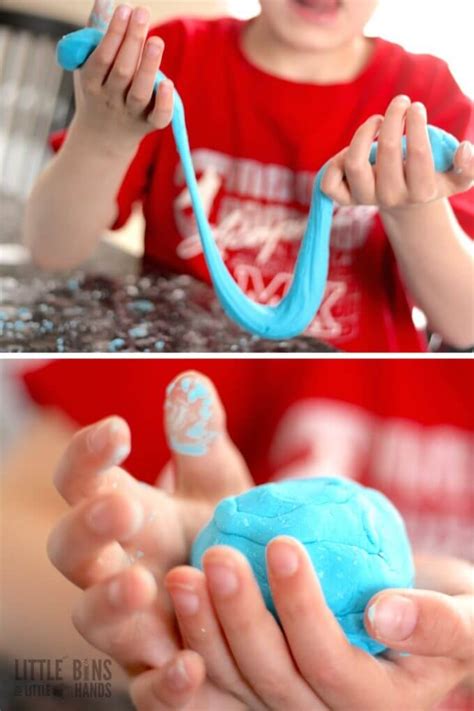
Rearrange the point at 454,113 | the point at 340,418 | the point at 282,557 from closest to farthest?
the point at 282,557, the point at 454,113, the point at 340,418

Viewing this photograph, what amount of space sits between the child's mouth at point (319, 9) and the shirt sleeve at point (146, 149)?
0.20ft

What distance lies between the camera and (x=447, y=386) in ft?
1.76

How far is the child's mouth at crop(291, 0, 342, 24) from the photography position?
1.21 ft

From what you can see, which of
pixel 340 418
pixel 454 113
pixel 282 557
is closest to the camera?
pixel 282 557

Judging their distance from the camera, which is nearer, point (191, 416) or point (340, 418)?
point (191, 416)

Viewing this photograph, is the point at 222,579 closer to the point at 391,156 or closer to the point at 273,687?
the point at 273,687

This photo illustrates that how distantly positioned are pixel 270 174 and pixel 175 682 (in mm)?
243

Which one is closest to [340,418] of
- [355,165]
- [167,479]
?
[167,479]

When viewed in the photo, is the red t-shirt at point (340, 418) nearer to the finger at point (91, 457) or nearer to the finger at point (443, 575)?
the finger at point (443, 575)

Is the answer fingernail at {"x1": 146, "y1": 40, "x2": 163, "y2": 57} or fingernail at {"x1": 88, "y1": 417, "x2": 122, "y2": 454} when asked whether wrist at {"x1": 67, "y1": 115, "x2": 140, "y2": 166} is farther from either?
fingernail at {"x1": 88, "y1": 417, "x2": 122, "y2": 454}

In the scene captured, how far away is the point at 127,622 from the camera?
0.29 metres

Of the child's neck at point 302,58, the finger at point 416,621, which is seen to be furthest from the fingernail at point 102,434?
the child's neck at point 302,58

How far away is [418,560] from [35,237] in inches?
10.1

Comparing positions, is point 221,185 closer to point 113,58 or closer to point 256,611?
point 113,58
